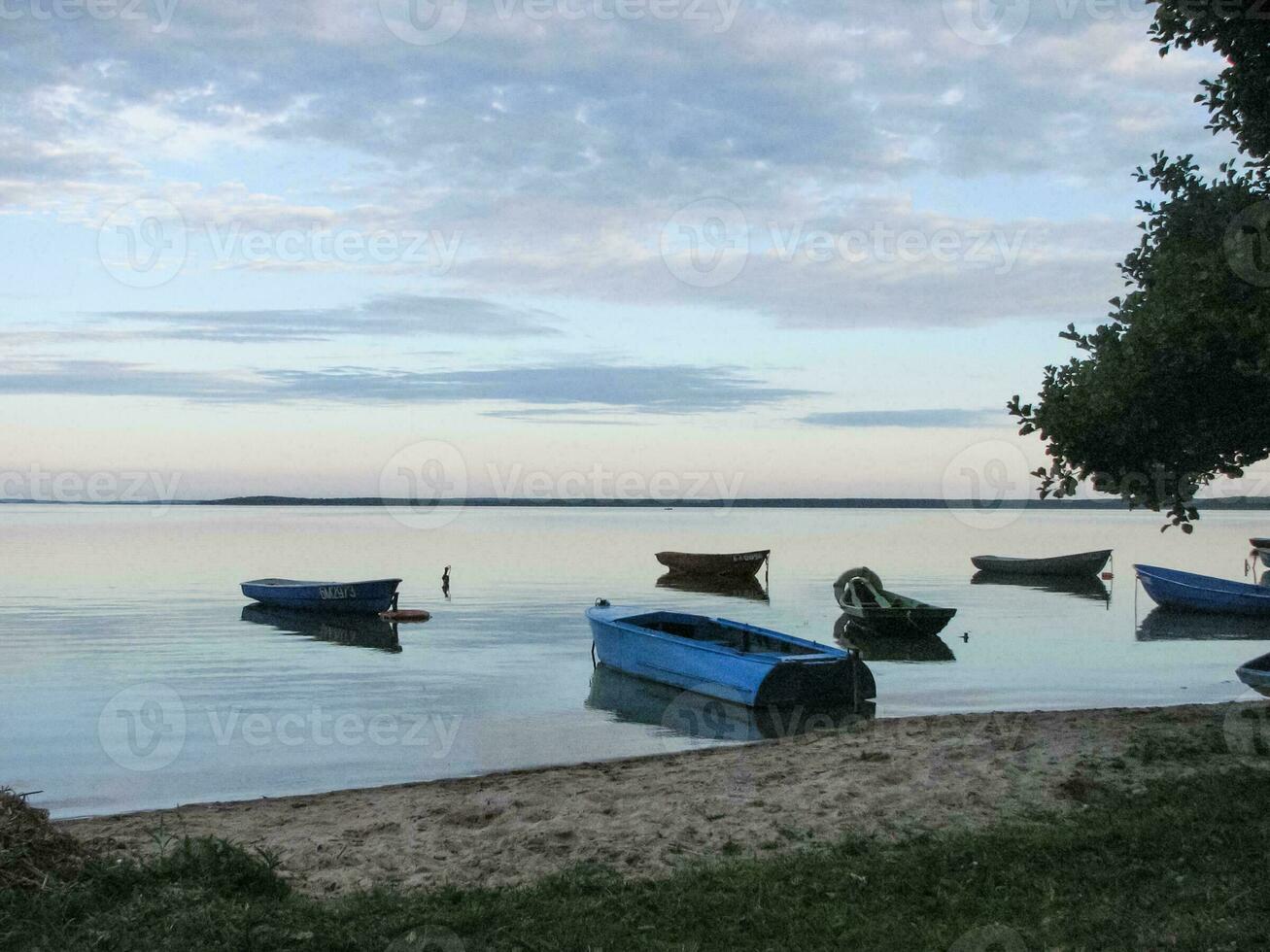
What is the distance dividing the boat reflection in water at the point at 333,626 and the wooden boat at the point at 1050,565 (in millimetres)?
46683

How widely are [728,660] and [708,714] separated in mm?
1415

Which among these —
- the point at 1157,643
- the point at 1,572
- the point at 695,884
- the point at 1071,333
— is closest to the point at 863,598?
the point at 1157,643

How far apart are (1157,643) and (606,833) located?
3567 centimetres

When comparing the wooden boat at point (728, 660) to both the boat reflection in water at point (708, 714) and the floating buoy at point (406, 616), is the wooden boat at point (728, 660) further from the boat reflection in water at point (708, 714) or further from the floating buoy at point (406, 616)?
the floating buoy at point (406, 616)

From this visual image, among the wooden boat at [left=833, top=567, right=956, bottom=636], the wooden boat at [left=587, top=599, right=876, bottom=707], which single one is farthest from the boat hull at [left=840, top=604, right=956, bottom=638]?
the wooden boat at [left=587, top=599, right=876, bottom=707]

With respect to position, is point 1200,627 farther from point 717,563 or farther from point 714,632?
point 717,563

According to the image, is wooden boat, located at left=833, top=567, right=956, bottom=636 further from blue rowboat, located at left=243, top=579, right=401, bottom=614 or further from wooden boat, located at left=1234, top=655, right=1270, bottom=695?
blue rowboat, located at left=243, top=579, right=401, bottom=614

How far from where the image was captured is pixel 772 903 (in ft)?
30.8

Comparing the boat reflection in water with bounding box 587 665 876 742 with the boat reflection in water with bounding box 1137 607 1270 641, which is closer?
the boat reflection in water with bounding box 587 665 876 742

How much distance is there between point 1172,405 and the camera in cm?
1533

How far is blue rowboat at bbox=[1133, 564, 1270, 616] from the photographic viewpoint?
47656 millimetres

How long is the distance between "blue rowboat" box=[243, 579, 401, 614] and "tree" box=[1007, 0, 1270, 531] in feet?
126

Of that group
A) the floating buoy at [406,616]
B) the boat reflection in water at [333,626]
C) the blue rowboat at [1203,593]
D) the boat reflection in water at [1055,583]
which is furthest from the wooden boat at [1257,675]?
the boat reflection in water at [1055,583]

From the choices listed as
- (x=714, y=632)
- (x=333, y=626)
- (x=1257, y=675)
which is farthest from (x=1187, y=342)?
(x=333, y=626)
